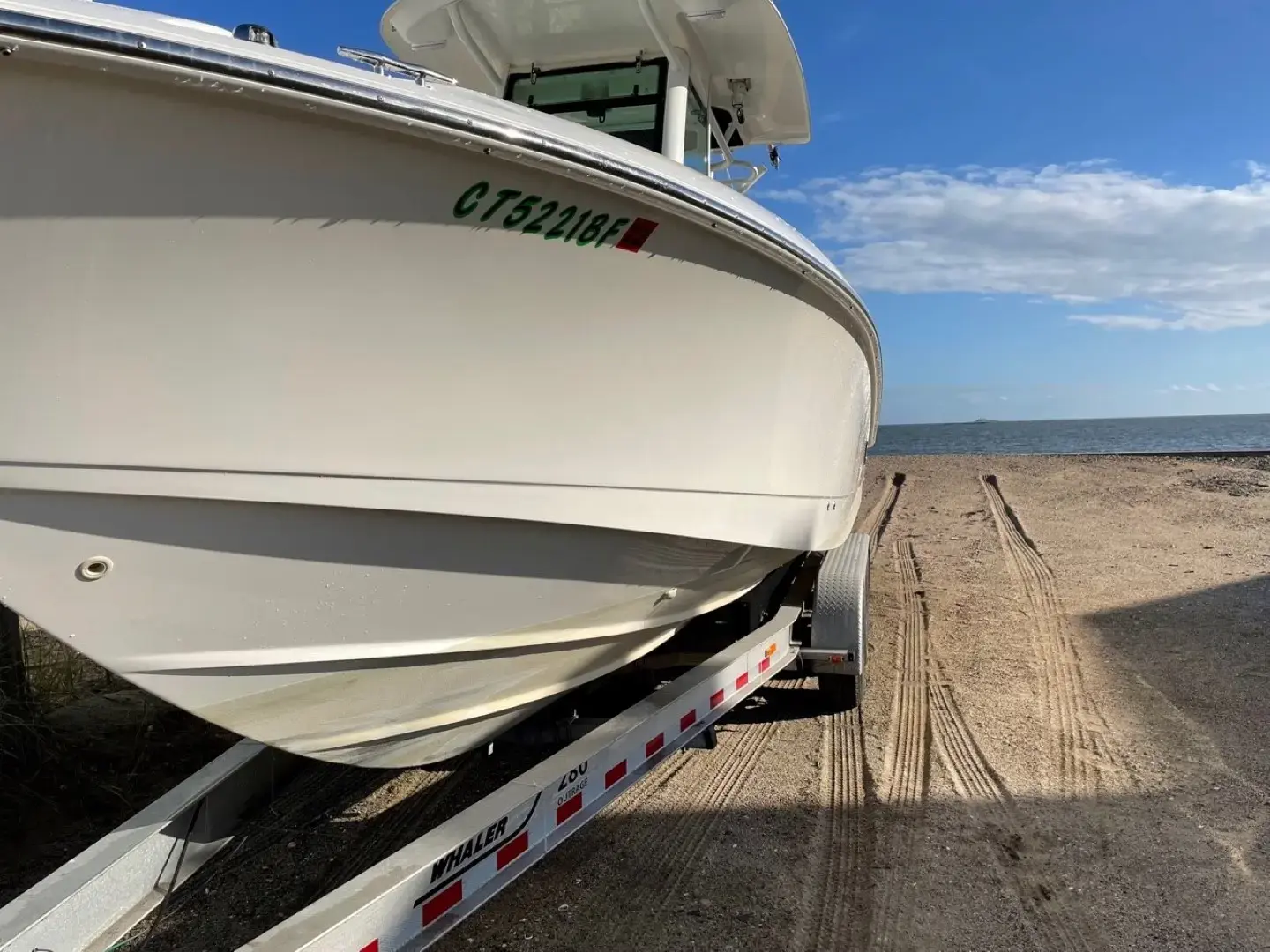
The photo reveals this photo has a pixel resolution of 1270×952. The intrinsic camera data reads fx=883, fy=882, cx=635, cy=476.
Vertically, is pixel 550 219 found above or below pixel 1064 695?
above

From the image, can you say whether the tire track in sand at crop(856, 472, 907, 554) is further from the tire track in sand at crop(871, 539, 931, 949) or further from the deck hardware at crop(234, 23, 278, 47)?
the deck hardware at crop(234, 23, 278, 47)

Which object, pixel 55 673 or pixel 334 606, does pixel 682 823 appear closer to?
pixel 334 606

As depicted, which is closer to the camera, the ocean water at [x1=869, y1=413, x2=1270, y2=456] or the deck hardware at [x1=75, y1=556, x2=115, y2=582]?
the deck hardware at [x1=75, y1=556, x2=115, y2=582]

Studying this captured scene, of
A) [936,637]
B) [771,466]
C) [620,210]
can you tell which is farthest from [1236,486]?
[620,210]

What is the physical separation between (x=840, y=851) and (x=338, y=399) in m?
2.25

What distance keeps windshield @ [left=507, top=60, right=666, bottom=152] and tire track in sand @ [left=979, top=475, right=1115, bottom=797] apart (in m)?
3.12

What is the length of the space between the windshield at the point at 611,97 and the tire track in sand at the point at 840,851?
2731 millimetres

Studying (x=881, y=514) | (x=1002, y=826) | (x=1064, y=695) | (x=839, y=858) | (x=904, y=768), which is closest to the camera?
(x=839, y=858)

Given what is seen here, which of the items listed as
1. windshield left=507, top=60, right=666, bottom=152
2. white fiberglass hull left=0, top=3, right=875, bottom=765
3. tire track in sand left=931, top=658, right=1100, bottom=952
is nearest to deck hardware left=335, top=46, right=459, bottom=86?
white fiberglass hull left=0, top=3, right=875, bottom=765

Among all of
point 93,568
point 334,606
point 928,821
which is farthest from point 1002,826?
point 93,568

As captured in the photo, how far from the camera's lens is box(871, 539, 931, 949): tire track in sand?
8.86 ft

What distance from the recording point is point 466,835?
2.27m

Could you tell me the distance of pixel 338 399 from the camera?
6.94 ft

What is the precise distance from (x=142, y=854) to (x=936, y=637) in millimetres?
4664
